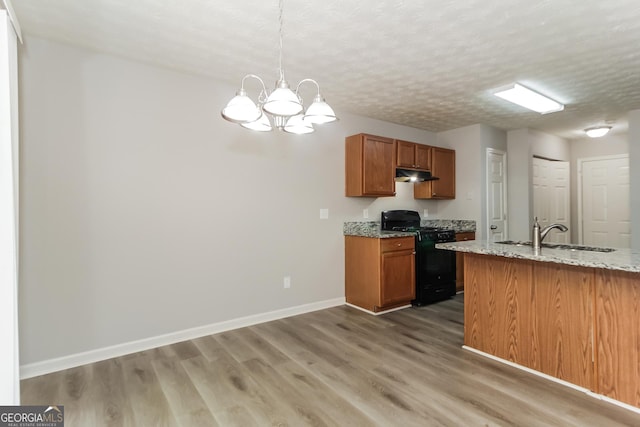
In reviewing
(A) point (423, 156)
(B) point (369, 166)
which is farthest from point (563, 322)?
(A) point (423, 156)

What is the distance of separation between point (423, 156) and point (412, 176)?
439 millimetres

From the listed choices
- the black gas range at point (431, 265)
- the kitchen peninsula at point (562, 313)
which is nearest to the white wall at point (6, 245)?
the kitchen peninsula at point (562, 313)

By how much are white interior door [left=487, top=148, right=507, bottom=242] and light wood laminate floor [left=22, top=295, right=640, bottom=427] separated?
2562 mm

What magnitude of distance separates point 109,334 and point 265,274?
58.1 inches

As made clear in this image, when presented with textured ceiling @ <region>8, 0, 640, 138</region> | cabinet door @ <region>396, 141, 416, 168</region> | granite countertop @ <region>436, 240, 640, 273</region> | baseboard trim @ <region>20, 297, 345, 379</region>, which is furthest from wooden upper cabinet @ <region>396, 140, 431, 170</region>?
baseboard trim @ <region>20, 297, 345, 379</region>

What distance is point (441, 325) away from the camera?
3.38 m

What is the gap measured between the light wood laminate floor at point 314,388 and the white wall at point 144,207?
1.34 ft

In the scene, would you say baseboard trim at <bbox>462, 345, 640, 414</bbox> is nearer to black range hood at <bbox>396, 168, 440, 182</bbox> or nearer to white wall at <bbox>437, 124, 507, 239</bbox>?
black range hood at <bbox>396, 168, 440, 182</bbox>

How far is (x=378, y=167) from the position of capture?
418 cm

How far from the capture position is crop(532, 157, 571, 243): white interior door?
557 cm

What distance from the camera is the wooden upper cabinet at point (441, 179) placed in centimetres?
490

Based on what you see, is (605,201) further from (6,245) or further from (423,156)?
(6,245)

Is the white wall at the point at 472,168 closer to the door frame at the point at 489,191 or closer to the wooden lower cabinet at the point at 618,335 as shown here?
the door frame at the point at 489,191

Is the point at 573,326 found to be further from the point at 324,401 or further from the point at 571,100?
the point at 571,100
